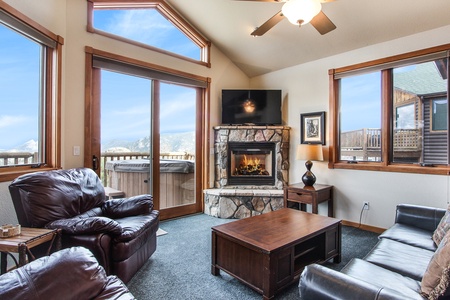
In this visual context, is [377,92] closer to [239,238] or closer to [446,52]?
[446,52]

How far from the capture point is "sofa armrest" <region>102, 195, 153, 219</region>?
2.77 meters

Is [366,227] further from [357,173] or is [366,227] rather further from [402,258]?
[402,258]

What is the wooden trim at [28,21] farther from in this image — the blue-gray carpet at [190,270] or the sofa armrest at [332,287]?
the sofa armrest at [332,287]

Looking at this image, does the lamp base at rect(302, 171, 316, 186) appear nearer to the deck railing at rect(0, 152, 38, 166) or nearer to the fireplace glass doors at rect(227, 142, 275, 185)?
the fireplace glass doors at rect(227, 142, 275, 185)

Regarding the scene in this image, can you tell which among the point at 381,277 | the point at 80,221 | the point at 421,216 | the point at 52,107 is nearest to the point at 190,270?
the point at 80,221

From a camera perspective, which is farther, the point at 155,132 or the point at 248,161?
the point at 248,161

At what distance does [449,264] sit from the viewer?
1.15 meters

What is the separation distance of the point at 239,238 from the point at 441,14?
3.37 m

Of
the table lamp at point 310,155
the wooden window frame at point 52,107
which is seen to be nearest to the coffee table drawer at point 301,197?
the table lamp at point 310,155

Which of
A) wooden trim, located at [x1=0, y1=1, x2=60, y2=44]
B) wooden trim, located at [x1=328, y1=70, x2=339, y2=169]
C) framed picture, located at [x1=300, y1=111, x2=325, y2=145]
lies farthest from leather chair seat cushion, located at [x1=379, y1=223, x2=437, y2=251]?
wooden trim, located at [x1=0, y1=1, x2=60, y2=44]

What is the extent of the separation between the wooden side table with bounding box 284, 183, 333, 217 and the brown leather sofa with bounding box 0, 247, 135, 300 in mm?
2898

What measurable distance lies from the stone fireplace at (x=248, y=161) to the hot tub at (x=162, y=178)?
41cm

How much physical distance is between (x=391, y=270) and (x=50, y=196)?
2.73 meters

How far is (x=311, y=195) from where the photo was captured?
3.62 meters
